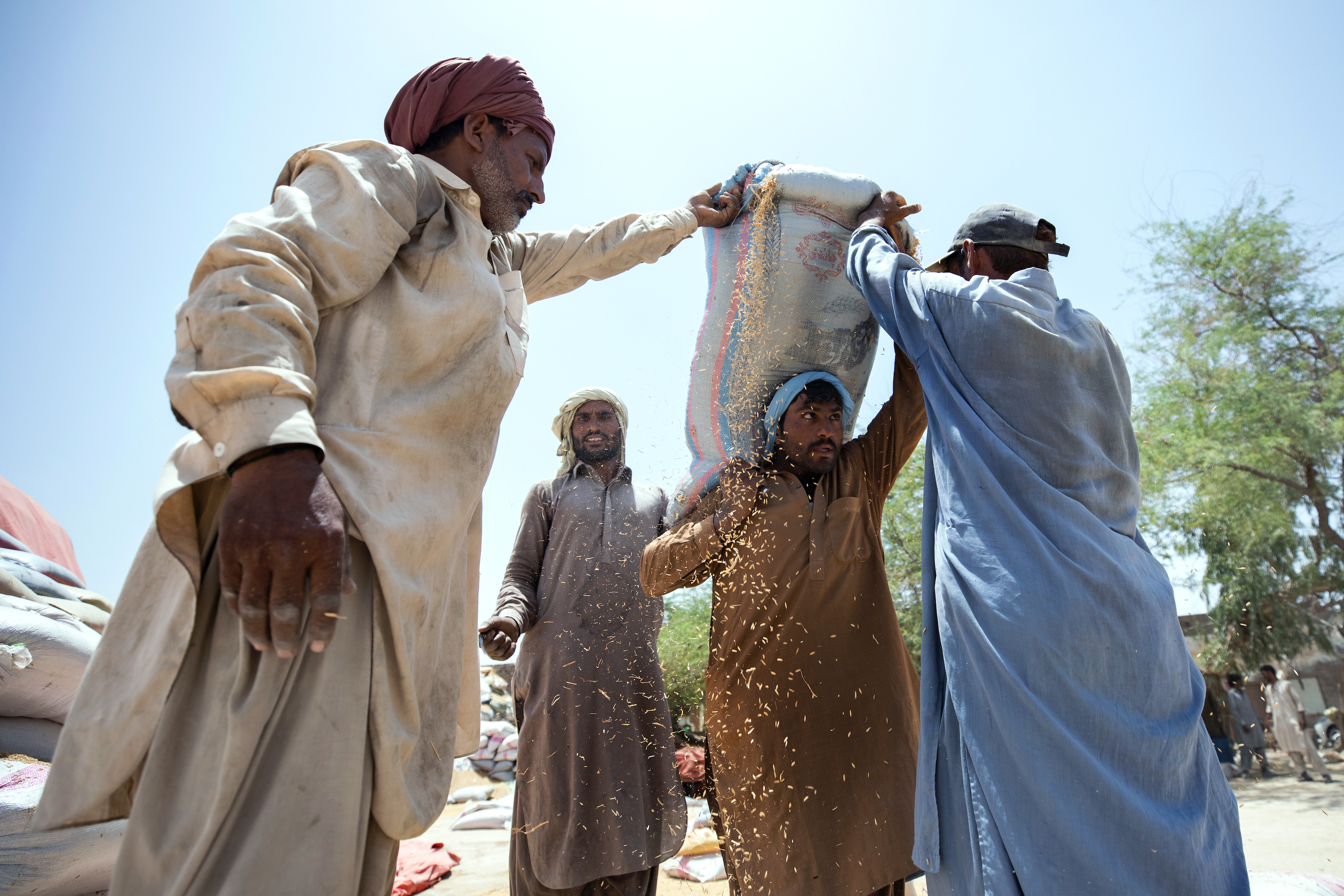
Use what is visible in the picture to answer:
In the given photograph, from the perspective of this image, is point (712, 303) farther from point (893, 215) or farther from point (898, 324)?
point (898, 324)

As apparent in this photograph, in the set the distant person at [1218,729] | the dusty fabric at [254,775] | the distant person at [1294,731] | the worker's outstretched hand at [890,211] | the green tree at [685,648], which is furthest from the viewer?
the distant person at [1218,729]

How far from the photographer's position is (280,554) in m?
1.22

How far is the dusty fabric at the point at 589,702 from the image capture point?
10.5ft

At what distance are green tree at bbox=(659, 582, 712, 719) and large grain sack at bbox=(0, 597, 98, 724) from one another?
3.95 meters

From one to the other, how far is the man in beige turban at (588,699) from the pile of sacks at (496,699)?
9692mm

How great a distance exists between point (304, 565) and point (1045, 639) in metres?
1.56

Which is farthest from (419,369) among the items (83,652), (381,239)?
(83,652)

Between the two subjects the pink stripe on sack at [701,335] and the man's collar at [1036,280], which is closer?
the man's collar at [1036,280]

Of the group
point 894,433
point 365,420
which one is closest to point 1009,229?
point 894,433

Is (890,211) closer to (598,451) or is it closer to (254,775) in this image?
(598,451)

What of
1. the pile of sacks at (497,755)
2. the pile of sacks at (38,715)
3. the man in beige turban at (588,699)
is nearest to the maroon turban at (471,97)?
the pile of sacks at (38,715)

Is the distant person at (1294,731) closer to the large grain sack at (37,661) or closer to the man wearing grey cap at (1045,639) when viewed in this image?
the man wearing grey cap at (1045,639)

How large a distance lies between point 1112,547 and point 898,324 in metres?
0.82

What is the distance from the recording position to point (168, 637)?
126 cm
